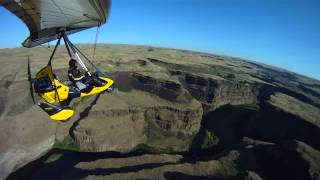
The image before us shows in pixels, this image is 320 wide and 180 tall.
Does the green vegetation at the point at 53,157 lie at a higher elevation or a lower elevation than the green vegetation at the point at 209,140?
lower

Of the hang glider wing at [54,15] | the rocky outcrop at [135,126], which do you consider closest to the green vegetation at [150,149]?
the rocky outcrop at [135,126]

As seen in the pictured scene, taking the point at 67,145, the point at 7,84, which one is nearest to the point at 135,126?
the point at 67,145

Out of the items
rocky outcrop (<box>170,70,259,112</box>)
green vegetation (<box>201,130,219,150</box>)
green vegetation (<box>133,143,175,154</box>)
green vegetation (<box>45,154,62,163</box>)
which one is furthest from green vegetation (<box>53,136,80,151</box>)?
rocky outcrop (<box>170,70,259,112</box>)

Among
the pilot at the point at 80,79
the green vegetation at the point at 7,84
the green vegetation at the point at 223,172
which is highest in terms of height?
the pilot at the point at 80,79

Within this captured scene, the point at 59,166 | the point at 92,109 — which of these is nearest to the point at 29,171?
the point at 59,166

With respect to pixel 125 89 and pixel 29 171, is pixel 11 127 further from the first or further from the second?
pixel 125 89

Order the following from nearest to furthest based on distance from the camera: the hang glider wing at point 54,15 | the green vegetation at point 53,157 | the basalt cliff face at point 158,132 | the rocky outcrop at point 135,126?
the hang glider wing at point 54,15, the basalt cliff face at point 158,132, the green vegetation at point 53,157, the rocky outcrop at point 135,126

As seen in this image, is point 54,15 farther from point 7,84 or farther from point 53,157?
point 7,84

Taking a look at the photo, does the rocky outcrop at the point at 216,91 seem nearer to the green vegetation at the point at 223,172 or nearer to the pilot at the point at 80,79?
the green vegetation at the point at 223,172
